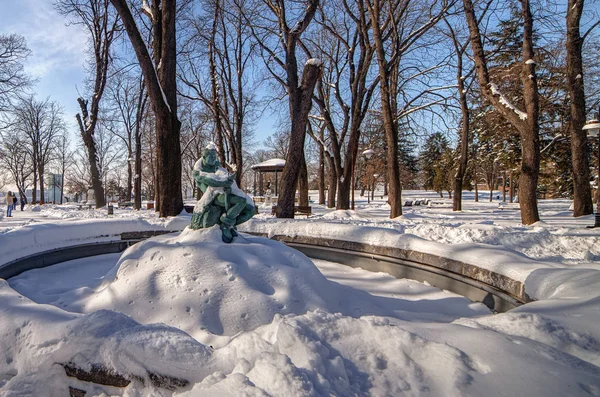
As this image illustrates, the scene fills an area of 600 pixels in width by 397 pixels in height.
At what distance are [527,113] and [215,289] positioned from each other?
29.9ft

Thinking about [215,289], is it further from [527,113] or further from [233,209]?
[527,113]

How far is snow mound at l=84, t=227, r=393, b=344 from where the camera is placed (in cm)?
302

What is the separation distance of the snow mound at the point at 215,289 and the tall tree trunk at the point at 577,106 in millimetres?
11958

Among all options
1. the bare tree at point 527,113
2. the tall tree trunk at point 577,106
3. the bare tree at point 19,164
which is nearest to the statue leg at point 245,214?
the bare tree at point 527,113

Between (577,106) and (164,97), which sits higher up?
(577,106)

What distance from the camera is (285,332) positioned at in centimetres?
172

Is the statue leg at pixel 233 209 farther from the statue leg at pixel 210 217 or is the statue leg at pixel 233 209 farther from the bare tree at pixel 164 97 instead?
the bare tree at pixel 164 97

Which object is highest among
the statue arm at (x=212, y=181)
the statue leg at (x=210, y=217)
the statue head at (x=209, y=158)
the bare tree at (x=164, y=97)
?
the bare tree at (x=164, y=97)

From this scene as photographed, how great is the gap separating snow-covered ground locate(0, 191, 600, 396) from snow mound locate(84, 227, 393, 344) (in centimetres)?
1

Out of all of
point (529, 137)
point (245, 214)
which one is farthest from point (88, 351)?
point (529, 137)

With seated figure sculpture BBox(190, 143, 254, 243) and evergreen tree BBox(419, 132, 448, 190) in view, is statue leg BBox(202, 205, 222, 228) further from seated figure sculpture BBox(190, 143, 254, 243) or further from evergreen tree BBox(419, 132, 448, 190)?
evergreen tree BBox(419, 132, 448, 190)

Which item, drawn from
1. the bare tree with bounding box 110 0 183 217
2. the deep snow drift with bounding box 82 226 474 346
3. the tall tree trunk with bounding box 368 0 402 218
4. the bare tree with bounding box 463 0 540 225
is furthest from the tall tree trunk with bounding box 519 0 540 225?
the bare tree with bounding box 110 0 183 217

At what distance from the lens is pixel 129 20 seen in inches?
318

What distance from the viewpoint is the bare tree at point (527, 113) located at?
8.28 metres
